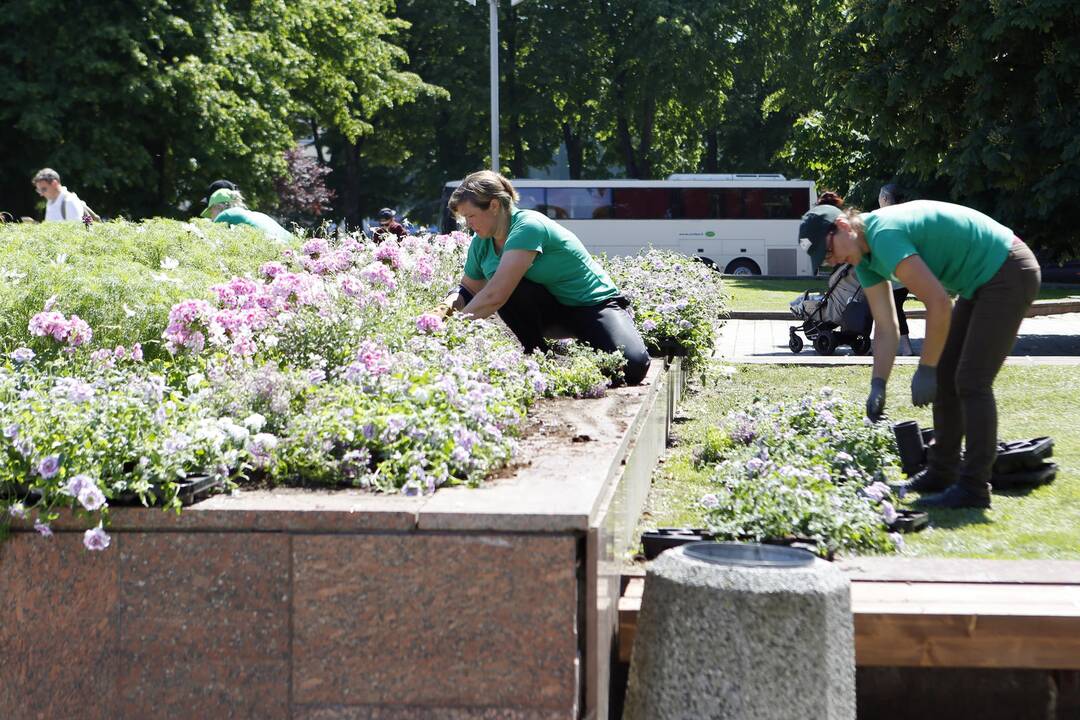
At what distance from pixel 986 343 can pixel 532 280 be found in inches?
81.9

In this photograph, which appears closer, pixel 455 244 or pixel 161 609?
pixel 161 609

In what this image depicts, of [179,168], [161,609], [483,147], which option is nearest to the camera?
[161,609]

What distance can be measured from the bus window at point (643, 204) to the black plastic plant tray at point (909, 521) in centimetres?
3406

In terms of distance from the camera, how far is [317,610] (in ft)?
11.1

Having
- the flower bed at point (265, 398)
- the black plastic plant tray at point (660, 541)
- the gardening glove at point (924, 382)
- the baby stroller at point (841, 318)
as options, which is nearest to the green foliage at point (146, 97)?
the baby stroller at point (841, 318)

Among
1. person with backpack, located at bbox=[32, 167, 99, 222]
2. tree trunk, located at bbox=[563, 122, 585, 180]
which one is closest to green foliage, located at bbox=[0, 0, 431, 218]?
person with backpack, located at bbox=[32, 167, 99, 222]

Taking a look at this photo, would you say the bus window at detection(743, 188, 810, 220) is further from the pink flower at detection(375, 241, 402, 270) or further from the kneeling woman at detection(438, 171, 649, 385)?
the kneeling woman at detection(438, 171, 649, 385)

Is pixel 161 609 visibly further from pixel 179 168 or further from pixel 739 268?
pixel 739 268

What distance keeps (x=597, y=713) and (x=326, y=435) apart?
3.49 ft

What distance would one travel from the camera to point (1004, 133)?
1441 centimetres

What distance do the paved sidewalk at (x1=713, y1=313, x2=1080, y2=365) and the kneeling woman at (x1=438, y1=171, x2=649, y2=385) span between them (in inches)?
173

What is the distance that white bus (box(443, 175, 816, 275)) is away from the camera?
38719 millimetres

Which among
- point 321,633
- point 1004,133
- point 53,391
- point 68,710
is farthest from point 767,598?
point 1004,133

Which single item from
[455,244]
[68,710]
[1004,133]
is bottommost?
[68,710]
